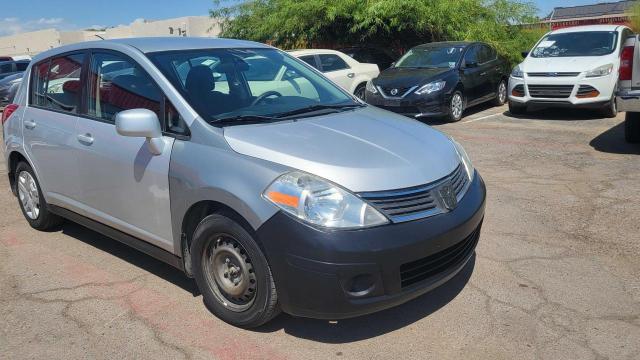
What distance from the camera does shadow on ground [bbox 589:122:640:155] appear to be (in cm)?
758

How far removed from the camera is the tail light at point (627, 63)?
22.4ft

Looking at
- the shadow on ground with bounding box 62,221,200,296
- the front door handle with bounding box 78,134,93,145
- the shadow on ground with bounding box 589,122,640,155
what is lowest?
the shadow on ground with bounding box 589,122,640,155

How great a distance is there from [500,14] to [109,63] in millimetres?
14499

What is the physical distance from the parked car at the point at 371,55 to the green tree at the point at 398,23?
0.73m

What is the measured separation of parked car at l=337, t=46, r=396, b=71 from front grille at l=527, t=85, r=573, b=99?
5294 mm

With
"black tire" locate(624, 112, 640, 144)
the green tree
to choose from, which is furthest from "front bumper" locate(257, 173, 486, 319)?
the green tree

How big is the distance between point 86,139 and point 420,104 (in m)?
6.92

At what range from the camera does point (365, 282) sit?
2939mm

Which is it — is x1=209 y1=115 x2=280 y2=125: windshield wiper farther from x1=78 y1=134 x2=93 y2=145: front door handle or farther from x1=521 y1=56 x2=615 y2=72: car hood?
x1=521 y1=56 x2=615 y2=72: car hood

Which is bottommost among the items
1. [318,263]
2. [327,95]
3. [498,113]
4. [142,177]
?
[498,113]

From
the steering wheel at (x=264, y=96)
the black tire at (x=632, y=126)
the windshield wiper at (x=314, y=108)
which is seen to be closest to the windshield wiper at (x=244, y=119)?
the windshield wiper at (x=314, y=108)

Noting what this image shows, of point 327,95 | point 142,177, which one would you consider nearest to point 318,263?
point 142,177

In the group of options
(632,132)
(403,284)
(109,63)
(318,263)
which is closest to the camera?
(318,263)

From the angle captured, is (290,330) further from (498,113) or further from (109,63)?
(498,113)
